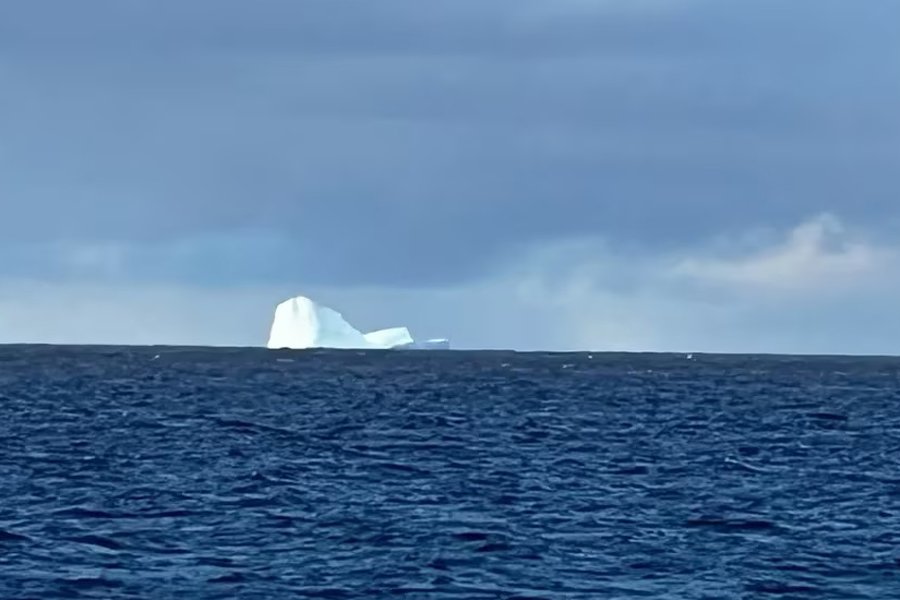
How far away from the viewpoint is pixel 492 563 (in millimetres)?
27875

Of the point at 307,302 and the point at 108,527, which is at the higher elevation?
the point at 307,302

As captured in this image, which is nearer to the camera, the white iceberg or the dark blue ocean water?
the dark blue ocean water

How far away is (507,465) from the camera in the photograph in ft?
144

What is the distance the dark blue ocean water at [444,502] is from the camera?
26516mm

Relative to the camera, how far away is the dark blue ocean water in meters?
26.5

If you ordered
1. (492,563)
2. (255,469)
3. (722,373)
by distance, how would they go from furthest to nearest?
1. (722,373)
2. (255,469)
3. (492,563)

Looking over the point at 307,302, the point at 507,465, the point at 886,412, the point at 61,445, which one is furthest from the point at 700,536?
the point at 307,302

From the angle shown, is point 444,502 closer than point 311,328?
Yes

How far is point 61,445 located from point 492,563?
914 inches

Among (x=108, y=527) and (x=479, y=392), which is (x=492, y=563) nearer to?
(x=108, y=527)

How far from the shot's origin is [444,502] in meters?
35.3

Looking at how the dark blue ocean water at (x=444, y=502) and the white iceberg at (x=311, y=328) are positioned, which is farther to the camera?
the white iceberg at (x=311, y=328)

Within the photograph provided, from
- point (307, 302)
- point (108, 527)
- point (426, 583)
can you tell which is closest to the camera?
point (426, 583)

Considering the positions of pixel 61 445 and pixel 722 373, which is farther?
pixel 722 373
